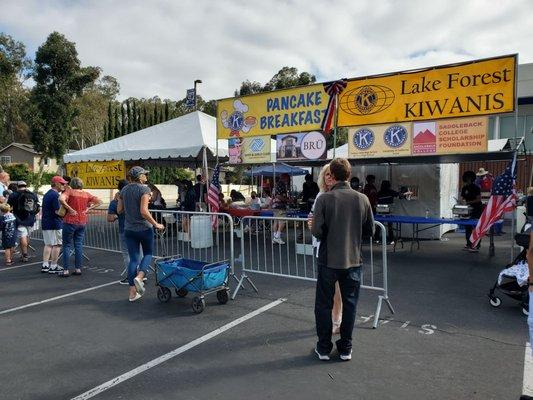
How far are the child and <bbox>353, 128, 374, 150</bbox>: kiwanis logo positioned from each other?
7639mm

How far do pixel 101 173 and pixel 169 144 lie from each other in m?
2.33

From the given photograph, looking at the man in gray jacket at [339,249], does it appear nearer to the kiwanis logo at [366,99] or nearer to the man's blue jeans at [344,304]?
the man's blue jeans at [344,304]

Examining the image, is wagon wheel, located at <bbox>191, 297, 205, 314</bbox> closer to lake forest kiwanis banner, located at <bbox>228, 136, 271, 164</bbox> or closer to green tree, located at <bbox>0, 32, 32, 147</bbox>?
lake forest kiwanis banner, located at <bbox>228, 136, 271, 164</bbox>

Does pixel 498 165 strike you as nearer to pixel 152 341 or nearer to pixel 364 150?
pixel 364 150

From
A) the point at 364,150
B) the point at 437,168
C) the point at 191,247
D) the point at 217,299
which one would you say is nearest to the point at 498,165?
the point at 437,168

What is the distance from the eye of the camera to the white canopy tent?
12.1 metres

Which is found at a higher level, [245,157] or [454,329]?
[245,157]

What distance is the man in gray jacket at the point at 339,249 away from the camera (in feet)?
13.0

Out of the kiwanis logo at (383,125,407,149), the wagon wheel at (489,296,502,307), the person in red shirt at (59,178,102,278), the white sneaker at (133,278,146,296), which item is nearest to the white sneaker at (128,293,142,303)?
the white sneaker at (133,278,146,296)

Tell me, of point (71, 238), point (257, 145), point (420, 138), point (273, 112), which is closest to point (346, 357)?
point (71, 238)

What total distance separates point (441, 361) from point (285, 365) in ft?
4.86

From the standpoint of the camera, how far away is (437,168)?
12.2 meters

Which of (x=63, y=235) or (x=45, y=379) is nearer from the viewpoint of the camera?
(x=45, y=379)

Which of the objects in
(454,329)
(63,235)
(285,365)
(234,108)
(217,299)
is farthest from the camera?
(234,108)
